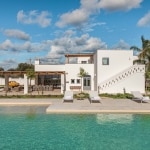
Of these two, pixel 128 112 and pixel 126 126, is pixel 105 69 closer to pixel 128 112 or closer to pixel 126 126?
pixel 128 112

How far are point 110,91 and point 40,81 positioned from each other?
570 inches

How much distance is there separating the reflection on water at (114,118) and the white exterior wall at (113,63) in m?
17.6

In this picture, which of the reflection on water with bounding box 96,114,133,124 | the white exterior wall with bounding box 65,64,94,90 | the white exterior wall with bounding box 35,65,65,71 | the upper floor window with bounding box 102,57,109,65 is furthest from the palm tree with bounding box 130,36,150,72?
the reflection on water with bounding box 96,114,133,124

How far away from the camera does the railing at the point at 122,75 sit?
114ft

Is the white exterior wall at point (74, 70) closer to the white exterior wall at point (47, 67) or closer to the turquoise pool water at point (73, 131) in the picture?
the white exterior wall at point (47, 67)

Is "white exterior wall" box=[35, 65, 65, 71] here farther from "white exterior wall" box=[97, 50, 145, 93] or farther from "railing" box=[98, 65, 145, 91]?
"railing" box=[98, 65, 145, 91]

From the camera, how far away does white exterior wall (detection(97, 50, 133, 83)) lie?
3609cm

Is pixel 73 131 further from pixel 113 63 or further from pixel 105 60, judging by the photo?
pixel 113 63

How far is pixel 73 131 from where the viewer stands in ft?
47.4

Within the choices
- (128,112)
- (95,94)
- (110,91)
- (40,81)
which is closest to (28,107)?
(95,94)

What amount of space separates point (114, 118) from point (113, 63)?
19135mm

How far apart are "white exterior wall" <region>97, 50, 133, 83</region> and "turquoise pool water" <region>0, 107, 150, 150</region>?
1745cm

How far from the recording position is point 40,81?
4578cm

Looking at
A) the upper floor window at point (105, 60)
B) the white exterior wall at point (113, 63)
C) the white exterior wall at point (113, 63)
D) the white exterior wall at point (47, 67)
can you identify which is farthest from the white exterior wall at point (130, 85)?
the white exterior wall at point (47, 67)
